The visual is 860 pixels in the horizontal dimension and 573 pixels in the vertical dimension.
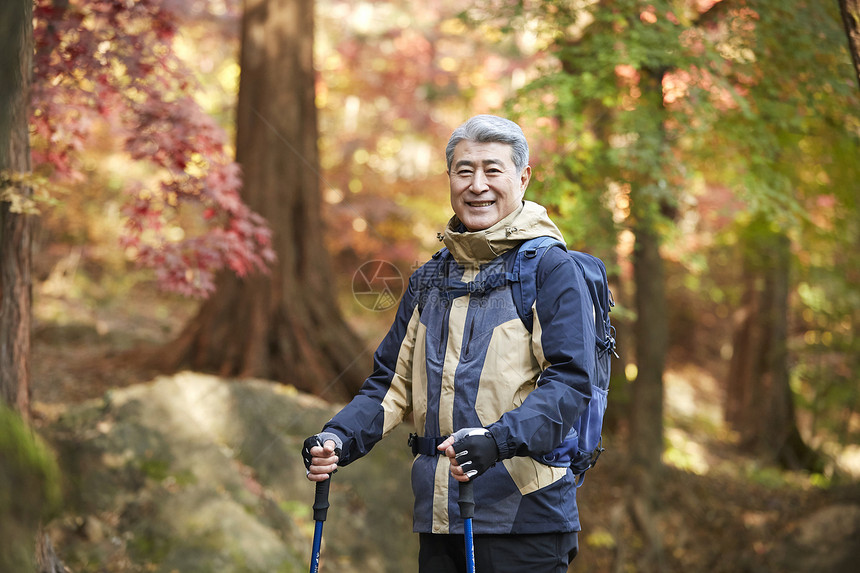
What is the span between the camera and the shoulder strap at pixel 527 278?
2.02m

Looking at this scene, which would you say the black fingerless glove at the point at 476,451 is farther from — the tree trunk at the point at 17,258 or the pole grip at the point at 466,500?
the tree trunk at the point at 17,258

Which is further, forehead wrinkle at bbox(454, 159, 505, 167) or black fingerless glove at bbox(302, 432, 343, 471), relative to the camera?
forehead wrinkle at bbox(454, 159, 505, 167)

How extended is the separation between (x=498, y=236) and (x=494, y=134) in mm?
299

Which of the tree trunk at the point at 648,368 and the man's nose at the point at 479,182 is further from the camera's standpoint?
the tree trunk at the point at 648,368

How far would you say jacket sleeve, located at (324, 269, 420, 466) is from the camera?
85.0 inches

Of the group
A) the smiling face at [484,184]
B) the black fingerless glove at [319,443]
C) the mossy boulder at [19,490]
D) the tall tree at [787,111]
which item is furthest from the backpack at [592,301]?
the tall tree at [787,111]

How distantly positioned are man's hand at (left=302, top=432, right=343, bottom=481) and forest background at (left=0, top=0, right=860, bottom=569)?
70.4 inches

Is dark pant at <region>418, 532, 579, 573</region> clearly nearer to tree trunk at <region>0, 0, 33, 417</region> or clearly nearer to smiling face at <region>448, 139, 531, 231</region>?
smiling face at <region>448, 139, 531, 231</region>

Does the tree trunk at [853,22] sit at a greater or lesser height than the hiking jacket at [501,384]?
greater

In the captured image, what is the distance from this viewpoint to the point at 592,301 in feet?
6.79

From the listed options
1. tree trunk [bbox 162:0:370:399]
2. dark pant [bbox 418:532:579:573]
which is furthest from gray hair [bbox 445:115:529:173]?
tree trunk [bbox 162:0:370:399]

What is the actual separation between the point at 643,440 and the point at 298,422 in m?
3.29

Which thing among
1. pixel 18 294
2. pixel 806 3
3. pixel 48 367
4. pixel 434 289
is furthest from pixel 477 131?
pixel 48 367

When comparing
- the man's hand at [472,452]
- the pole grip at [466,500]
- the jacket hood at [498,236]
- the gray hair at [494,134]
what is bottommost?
the pole grip at [466,500]
